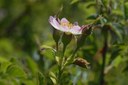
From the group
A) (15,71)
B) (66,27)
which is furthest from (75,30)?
(15,71)

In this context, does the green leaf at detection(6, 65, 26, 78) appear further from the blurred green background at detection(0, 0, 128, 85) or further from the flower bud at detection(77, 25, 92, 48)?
the flower bud at detection(77, 25, 92, 48)

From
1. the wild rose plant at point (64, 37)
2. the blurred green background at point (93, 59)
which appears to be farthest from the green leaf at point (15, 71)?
the wild rose plant at point (64, 37)

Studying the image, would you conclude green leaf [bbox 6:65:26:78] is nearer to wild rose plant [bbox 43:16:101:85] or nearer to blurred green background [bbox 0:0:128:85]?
blurred green background [bbox 0:0:128:85]

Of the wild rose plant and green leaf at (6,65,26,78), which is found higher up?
the wild rose plant

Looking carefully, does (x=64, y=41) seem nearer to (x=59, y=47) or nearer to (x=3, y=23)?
(x=59, y=47)

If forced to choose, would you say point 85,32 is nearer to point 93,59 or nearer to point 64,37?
point 64,37

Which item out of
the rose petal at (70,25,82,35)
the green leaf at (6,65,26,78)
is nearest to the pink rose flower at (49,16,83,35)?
the rose petal at (70,25,82,35)

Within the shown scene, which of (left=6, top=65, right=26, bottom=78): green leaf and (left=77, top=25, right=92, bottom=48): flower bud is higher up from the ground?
(left=77, top=25, right=92, bottom=48): flower bud

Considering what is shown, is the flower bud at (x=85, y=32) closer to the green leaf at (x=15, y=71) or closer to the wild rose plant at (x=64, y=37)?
the wild rose plant at (x=64, y=37)

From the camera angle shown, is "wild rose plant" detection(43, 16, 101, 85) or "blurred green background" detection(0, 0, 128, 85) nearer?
"wild rose plant" detection(43, 16, 101, 85)

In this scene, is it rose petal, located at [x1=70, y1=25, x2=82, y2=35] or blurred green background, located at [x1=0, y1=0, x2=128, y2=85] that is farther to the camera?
blurred green background, located at [x1=0, y1=0, x2=128, y2=85]

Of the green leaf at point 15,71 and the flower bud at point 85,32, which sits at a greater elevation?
the flower bud at point 85,32
